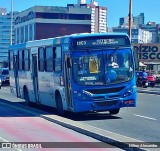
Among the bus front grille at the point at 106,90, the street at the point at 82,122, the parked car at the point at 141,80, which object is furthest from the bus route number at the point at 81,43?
the parked car at the point at 141,80

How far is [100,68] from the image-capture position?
16812 mm

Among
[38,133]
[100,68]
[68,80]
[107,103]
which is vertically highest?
[100,68]

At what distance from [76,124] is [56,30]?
14884 centimetres

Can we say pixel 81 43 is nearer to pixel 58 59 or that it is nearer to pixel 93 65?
pixel 93 65

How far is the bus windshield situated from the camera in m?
16.7

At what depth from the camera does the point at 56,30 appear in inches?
6388

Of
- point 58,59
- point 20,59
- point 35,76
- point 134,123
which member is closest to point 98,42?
point 58,59

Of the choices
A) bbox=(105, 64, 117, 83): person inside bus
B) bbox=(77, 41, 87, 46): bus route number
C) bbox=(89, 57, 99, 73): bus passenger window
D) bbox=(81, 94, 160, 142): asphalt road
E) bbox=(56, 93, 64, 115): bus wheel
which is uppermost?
bbox=(77, 41, 87, 46): bus route number

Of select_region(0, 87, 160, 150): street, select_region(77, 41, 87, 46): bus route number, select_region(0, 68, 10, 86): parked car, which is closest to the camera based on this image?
select_region(0, 87, 160, 150): street

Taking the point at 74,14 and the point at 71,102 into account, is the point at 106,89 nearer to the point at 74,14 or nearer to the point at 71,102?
the point at 71,102

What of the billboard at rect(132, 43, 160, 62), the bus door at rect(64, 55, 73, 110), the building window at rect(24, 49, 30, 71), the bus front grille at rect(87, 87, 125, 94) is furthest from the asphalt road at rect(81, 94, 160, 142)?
the billboard at rect(132, 43, 160, 62)

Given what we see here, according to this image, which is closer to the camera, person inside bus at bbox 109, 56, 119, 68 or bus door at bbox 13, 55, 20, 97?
person inside bus at bbox 109, 56, 119, 68

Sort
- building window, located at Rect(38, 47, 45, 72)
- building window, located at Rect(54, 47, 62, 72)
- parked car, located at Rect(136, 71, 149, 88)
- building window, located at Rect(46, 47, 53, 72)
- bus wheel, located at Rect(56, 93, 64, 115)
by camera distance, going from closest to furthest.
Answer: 1. building window, located at Rect(54, 47, 62, 72)
2. bus wheel, located at Rect(56, 93, 64, 115)
3. building window, located at Rect(46, 47, 53, 72)
4. building window, located at Rect(38, 47, 45, 72)
5. parked car, located at Rect(136, 71, 149, 88)

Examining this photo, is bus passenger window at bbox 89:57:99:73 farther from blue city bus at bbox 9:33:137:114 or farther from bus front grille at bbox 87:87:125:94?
bus front grille at bbox 87:87:125:94
